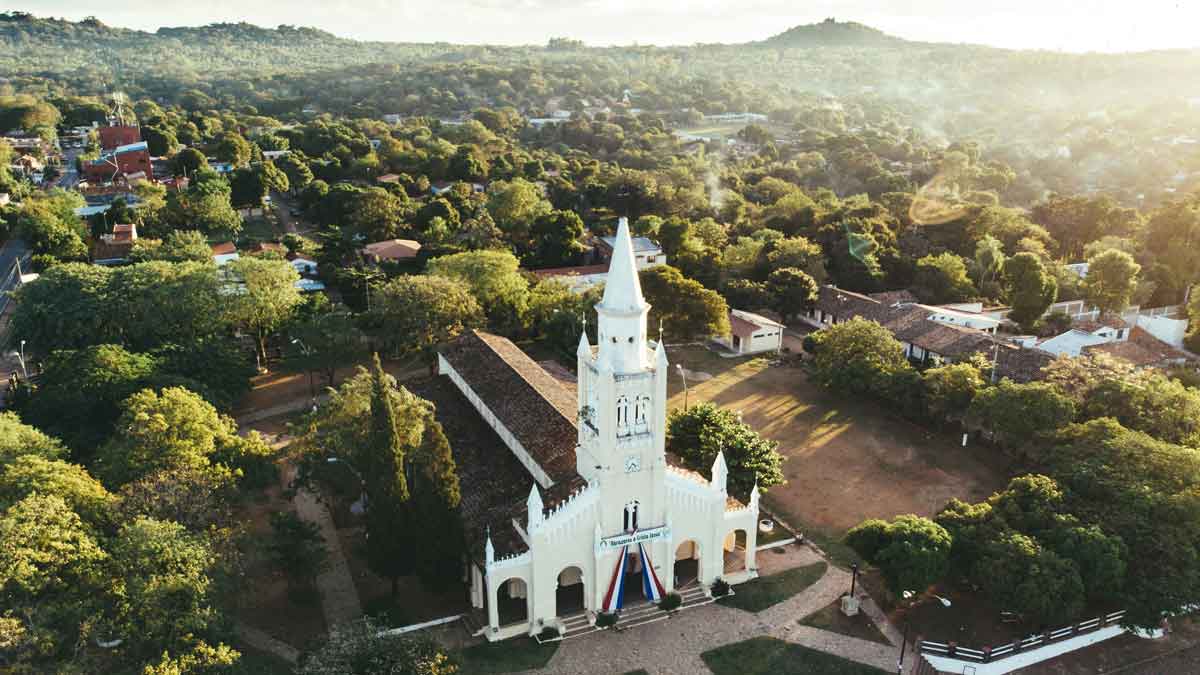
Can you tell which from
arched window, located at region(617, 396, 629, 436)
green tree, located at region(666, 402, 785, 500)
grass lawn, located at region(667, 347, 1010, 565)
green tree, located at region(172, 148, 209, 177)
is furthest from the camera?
green tree, located at region(172, 148, 209, 177)

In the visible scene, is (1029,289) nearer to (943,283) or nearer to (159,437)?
(943,283)

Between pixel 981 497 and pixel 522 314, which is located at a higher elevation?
pixel 522 314

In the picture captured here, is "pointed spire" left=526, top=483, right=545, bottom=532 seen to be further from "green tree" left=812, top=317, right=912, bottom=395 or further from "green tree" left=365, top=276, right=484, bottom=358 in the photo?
"green tree" left=812, top=317, right=912, bottom=395

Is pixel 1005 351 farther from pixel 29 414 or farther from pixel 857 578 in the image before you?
pixel 29 414

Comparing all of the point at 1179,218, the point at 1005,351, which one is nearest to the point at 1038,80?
the point at 1179,218

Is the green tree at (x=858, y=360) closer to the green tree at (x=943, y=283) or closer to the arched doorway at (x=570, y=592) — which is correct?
the green tree at (x=943, y=283)

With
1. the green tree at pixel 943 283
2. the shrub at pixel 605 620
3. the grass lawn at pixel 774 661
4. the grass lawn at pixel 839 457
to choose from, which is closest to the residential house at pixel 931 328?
the green tree at pixel 943 283

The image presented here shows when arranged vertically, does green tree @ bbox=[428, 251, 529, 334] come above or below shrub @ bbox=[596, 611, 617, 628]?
above

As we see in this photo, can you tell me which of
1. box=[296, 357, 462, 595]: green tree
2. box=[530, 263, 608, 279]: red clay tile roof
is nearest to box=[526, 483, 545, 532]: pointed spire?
box=[296, 357, 462, 595]: green tree
